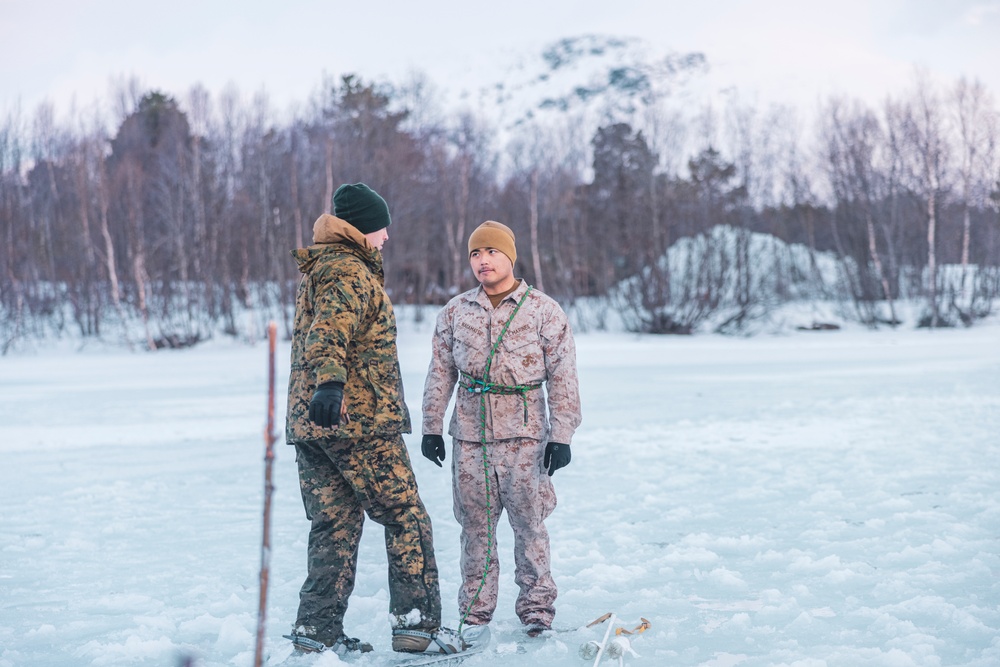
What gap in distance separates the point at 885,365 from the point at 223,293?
21.1m

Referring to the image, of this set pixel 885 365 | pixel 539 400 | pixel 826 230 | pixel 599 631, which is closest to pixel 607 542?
pixel 599 631

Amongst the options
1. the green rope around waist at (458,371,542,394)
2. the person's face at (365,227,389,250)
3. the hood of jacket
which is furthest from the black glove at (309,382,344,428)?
the green rope around waist at (458,371,542,394)

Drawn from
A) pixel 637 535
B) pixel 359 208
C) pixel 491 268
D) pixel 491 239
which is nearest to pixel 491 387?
pixel 491 268

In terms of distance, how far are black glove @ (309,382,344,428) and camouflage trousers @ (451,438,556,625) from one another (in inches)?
33.3

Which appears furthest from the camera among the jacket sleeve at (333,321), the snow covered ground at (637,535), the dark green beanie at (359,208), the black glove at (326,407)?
the snow covered ground at (637,535)

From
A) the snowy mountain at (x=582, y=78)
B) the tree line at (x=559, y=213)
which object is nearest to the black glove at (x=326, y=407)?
the tree line at (x=559, y=213)

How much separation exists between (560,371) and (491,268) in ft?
Result: 1.62

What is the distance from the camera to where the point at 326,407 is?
2.64 metres

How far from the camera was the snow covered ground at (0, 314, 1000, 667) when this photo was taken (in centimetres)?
353

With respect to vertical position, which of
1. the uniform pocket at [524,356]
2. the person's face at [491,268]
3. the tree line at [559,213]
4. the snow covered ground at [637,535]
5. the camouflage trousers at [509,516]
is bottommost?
the snow covered ground at [637,535]

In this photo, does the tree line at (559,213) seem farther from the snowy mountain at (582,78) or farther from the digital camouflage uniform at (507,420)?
the snowy mountain at (582,78)

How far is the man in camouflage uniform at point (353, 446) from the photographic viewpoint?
9.76 ft

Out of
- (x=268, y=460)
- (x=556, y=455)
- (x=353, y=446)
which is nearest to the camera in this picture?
(x=268, y=460)

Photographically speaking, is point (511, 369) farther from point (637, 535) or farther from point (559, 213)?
point (559, 213)
